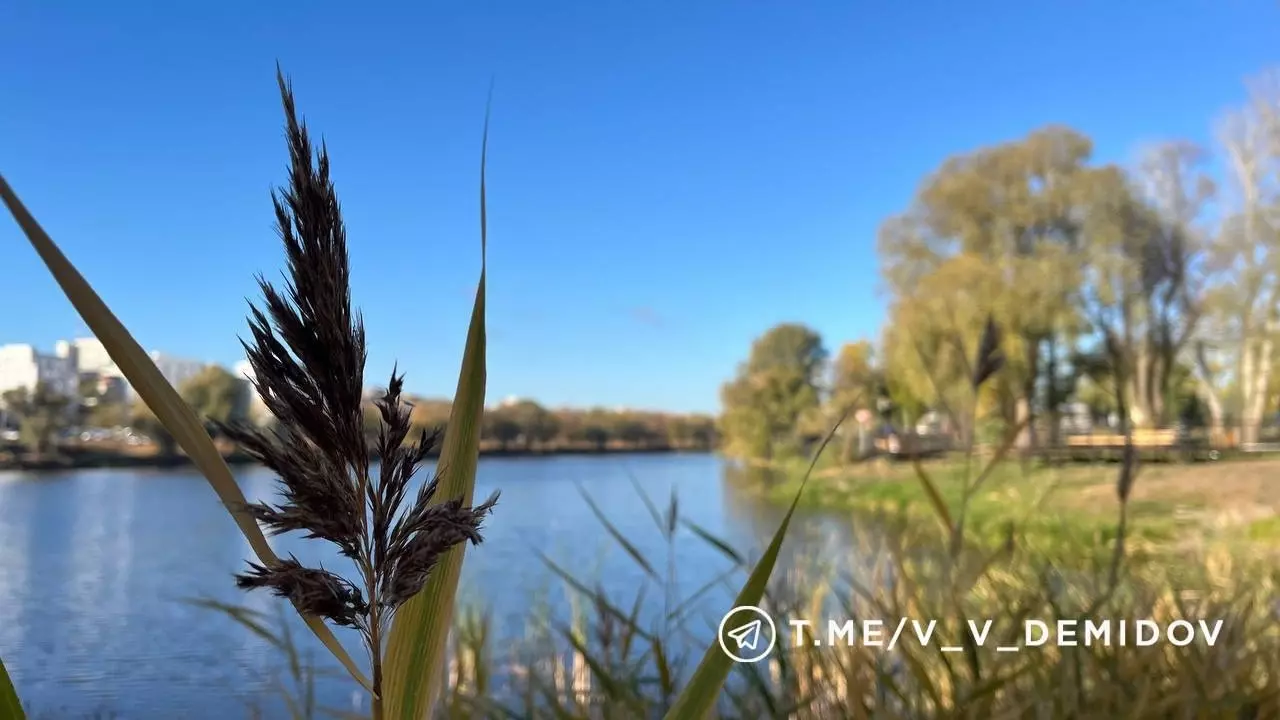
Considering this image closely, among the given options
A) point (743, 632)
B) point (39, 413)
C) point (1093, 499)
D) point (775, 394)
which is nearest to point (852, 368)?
point (775, 394)

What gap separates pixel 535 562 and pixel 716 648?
287 cm

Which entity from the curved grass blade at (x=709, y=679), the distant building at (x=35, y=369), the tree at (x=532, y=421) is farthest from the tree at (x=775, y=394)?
the curved grass blade at (x=709, y=679)

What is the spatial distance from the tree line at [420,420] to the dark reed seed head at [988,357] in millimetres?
576

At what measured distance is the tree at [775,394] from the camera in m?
11.7

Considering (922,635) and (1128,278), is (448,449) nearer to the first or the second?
(922,635)

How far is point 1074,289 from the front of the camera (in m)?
11.9

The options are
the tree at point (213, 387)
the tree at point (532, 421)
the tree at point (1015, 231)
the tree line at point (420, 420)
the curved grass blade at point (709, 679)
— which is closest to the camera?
the curved grass blade at point (709, 679)

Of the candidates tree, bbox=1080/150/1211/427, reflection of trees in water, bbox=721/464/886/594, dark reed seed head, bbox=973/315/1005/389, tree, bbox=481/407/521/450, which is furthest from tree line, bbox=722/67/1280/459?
dark reed seed head, bbox=973/315/1005/389

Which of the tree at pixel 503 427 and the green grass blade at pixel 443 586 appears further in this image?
the tree at pixel 503 427

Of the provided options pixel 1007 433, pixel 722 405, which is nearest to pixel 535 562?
pixel 1007 433

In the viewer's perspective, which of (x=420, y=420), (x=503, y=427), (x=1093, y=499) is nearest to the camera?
(x=420, y=420)

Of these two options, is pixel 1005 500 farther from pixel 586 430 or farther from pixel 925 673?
pixel 925 673

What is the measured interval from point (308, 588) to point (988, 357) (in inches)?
32.3

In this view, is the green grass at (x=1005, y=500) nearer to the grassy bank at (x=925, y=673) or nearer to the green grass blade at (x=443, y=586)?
the grassy bank at (x=925, y=673)
